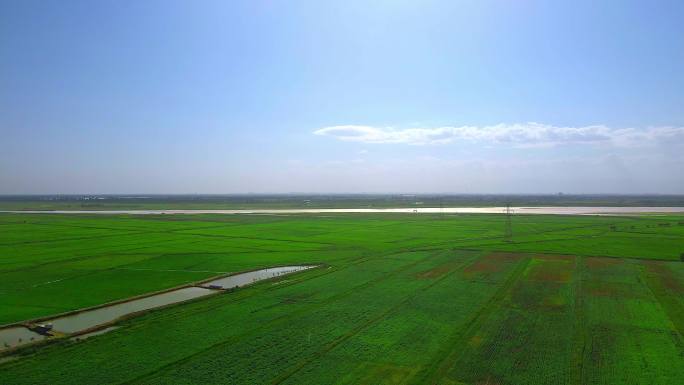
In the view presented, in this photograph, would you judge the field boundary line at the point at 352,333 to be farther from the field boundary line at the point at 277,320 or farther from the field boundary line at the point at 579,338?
the field boundary line at the point at 579,338

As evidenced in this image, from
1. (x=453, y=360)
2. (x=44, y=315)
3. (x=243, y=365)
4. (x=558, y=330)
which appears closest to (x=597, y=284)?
(x=558, y=330)

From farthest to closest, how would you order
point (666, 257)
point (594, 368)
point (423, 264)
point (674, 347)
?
1. point (666, 257)
2. point (423, 264)
3. point (674, 347)
4. point (594, 368)

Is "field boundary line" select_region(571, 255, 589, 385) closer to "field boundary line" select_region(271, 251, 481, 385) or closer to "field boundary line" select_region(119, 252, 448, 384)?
"field boundary line" select_region(271, 251, 481, 385)

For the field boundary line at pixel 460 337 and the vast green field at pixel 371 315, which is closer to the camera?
the field boundary line at pixel 460 337

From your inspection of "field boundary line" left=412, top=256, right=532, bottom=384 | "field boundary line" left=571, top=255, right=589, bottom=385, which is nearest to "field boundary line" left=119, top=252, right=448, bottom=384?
"field boundary line" left=412, top=256, right=532, bottom=384

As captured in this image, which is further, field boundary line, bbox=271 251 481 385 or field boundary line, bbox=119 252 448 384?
field boundary line, bbox=119 252 448 384

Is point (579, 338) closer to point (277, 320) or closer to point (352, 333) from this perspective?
point (352, 333)

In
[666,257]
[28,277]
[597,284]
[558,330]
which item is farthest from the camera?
[666,257]

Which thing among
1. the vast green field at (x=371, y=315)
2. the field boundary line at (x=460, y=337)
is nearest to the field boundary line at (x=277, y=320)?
the vast green field at (x=371, y=315)

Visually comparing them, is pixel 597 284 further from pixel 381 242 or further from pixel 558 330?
pixel 381 242
